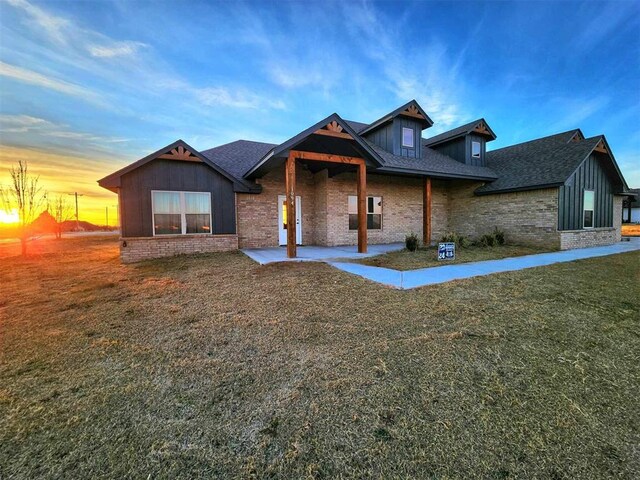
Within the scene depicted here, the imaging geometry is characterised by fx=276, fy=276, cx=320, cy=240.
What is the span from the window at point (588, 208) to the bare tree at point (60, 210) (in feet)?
117

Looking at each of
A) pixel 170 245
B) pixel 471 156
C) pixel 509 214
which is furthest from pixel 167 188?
pixel 471 156

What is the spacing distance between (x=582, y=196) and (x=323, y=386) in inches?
653

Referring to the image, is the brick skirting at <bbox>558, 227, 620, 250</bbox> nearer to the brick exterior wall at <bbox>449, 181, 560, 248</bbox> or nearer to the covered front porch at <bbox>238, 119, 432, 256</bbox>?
the brick exterior wall at <bbox>449, 181, 560, 248</bbox>

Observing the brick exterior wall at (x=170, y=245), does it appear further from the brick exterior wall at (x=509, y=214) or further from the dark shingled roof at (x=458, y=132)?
the dark shingled roof at (x=458, y=132)

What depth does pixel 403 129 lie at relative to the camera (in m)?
14.7

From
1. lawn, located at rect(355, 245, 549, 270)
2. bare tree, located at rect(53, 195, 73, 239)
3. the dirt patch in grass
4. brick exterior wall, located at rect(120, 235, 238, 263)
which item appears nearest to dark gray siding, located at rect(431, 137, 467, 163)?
lawn, located at rect(355, 245, 549, 270)

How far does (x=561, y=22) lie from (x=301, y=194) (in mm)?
13347

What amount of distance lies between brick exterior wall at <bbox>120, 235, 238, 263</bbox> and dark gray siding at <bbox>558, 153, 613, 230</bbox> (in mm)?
14602

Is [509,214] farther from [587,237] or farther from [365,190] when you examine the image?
[365,190]

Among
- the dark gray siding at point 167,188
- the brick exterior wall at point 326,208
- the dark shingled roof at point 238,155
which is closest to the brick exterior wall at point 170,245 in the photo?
the dark gray siding at point 167,188

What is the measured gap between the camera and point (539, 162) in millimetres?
14250

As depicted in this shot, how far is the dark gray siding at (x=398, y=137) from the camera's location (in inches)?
569

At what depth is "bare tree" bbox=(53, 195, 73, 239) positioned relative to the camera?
2384cm

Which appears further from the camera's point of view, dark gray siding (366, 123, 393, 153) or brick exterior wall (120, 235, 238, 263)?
dark gray siding (366, 123, 393, 153)
